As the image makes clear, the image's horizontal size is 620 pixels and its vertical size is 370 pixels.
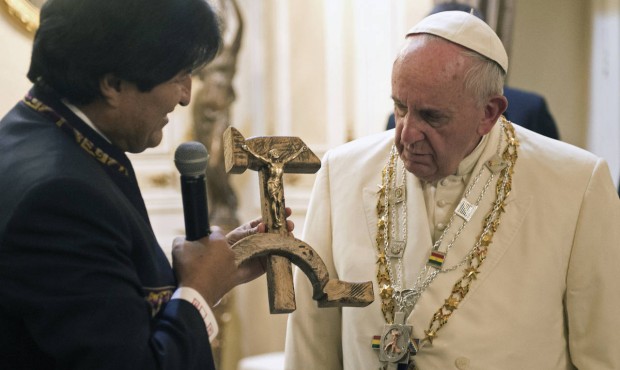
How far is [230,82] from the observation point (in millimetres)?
5883

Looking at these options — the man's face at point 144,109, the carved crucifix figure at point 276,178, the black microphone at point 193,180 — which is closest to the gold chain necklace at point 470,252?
the carved crucifix figure at point 276,178

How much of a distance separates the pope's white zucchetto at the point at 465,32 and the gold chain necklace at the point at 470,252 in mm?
288

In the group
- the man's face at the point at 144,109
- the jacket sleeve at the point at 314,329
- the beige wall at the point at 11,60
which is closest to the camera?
the man's face at the point at 144,109

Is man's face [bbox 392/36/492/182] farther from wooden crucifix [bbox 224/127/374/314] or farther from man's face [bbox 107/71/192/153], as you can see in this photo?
man's face [bbox 107/71/192/153]

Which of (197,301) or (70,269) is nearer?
(70,269)

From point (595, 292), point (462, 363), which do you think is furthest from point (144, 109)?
point (595, 292)

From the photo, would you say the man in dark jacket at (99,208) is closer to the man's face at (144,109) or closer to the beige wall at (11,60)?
the man's face at (144,109)

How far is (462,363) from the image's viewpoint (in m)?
2.62

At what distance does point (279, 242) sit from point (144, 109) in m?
0.44

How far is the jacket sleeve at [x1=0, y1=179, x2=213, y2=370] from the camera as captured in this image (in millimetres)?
1759

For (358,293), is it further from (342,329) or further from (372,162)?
(372,162)

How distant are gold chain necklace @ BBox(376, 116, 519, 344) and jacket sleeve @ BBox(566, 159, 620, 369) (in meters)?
0.24

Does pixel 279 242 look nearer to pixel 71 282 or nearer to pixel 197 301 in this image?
pixel 197 301

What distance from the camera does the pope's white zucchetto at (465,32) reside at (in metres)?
2.68
